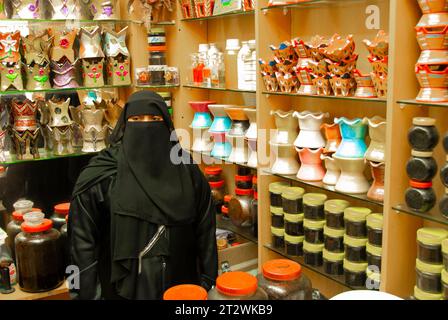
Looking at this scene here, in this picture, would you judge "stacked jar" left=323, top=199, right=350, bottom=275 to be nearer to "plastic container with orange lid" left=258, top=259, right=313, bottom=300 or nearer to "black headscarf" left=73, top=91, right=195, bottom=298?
"black headscarf" left=73, top=91, right=195, bottom=298

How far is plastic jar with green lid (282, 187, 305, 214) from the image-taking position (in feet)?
7.93

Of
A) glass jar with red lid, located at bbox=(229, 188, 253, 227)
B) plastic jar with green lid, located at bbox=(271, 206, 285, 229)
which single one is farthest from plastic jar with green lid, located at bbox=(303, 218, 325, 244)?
glass jar with red lid, located at bbox=(229, 188, 253, 227)

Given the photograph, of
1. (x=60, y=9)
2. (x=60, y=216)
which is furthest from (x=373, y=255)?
(x=60, y=9)

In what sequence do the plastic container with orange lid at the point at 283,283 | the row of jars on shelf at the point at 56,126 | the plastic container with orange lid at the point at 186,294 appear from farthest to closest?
the row of jars on shelf at the point at 56,126, the plastic container with orange lid at the point at 283,283, the plastic container with orange lid at the point at 186,294

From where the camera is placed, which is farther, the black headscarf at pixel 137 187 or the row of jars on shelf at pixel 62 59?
the row of jars on shelf at pixel 62 59

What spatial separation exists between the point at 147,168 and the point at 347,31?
1137mm

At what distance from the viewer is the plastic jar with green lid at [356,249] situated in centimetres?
210

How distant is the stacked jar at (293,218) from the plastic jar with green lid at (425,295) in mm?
697

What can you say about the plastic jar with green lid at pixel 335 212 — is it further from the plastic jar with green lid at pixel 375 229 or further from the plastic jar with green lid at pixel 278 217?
the plastic jar with green lid at pixel 278 217

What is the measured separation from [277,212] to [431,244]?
36.1 inches

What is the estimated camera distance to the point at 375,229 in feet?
6.57

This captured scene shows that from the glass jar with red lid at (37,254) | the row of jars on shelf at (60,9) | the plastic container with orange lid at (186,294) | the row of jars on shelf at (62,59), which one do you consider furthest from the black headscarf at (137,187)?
the row of jars on shelf at (60,9)

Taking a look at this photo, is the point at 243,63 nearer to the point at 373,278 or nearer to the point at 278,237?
the point at 278,237
